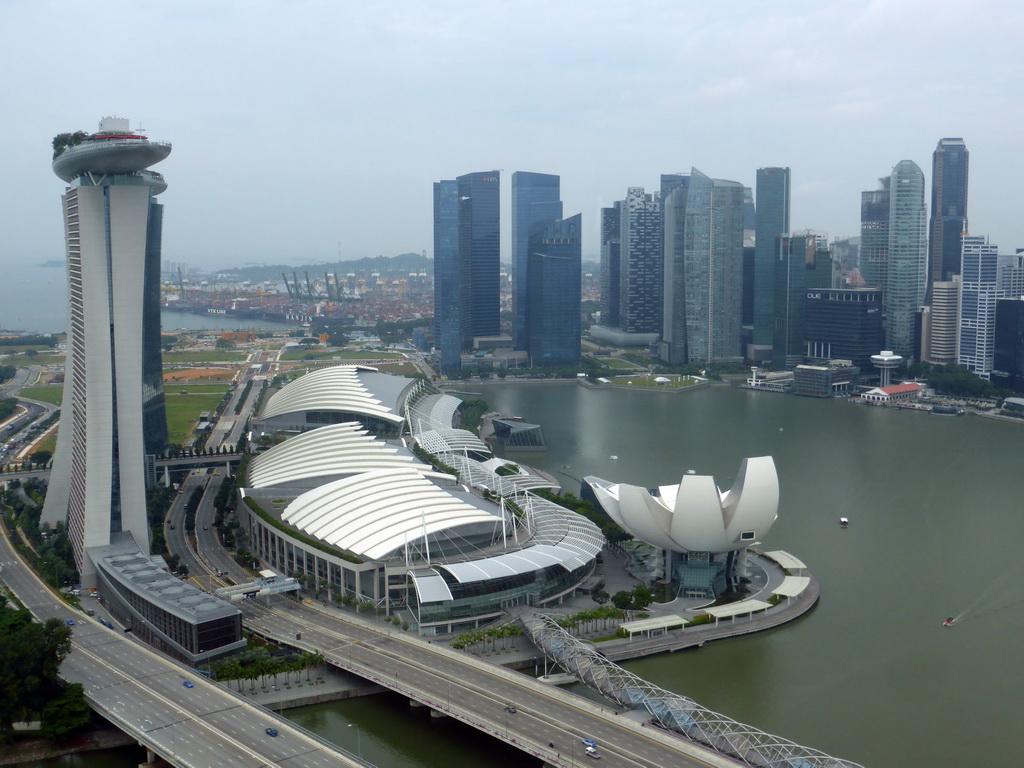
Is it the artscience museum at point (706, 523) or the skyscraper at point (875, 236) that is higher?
the skyscraper at point (875, 236)

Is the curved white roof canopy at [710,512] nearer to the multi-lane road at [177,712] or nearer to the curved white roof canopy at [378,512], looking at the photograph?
the curved white roof canopy at [378,512]

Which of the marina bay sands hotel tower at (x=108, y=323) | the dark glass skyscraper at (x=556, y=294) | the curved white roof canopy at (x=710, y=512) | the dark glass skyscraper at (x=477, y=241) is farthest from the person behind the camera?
the dark glass skyscraper at (x=477, y=241)

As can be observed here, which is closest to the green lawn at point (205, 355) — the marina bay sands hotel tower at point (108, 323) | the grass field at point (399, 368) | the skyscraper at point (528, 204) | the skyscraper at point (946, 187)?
the grass field at point (399, 368)

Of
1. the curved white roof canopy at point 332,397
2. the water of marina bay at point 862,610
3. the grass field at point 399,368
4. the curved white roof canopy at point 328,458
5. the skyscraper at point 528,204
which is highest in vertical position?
the skyscraper at point 528,204

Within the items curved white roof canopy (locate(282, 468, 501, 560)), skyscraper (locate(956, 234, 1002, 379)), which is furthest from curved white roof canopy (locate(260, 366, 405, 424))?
skyscraper (locate(956, 234, 1002, 379))

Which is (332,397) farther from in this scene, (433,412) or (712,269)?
(712,269)

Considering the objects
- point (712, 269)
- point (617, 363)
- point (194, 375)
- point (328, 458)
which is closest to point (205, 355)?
point (194, 375)

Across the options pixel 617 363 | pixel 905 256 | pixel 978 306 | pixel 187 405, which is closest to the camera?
pixel 187 405

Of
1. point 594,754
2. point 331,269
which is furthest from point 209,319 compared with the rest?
point 594,754
